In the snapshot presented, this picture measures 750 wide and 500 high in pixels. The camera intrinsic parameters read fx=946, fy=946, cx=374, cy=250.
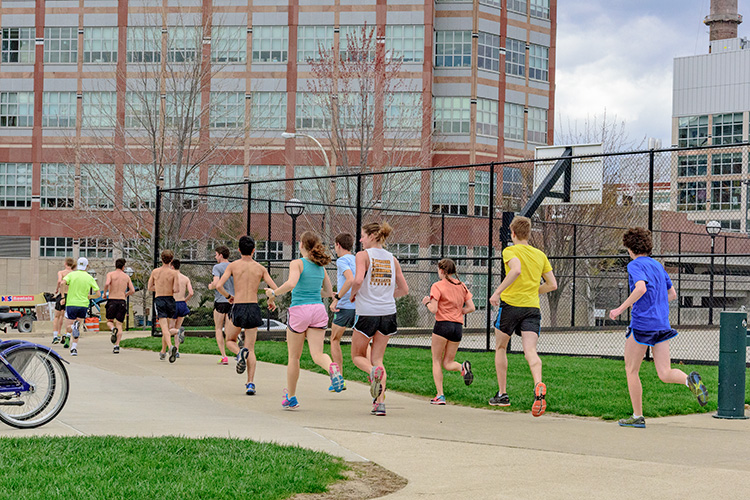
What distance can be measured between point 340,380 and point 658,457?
368 centimetres

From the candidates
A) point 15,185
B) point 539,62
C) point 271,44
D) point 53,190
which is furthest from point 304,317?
point 15,185

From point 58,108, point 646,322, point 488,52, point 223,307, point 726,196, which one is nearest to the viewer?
point 646,322

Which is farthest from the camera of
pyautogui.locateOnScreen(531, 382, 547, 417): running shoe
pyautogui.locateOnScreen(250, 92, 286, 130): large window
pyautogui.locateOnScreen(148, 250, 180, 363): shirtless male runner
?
pyautogui.locateOnScreen(250, 92, 286, 130): large window

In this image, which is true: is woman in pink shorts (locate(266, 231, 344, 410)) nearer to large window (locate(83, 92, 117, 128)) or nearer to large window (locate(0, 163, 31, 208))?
large window (locate(83, 92, 117, 128))

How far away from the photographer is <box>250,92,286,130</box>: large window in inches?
2015

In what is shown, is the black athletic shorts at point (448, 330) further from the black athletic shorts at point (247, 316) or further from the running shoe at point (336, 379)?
the black athletic shorts at point (247, 316)

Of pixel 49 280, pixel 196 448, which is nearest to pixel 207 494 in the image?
pixel 196 448

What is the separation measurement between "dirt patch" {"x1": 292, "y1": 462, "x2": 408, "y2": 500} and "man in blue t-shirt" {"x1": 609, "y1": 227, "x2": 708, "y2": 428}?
3.22m

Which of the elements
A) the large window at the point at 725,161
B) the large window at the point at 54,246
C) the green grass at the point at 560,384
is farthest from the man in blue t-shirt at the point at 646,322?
the large window at the point at 725,161

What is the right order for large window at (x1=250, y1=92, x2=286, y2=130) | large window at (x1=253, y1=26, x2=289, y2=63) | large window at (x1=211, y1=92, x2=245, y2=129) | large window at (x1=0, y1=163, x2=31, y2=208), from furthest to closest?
1. large window at (x1=0, y1=163, x2=31, y2=208)
2. large window at (x1=253, y1=26, x2=289, y2=63)
3. large window at (x1=250, y1=92, x2=286, y2=130)
4. large window at (x1=211, y1=92, x2=245, y2=129)

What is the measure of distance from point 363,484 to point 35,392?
381 cm

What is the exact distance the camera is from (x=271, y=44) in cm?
5269

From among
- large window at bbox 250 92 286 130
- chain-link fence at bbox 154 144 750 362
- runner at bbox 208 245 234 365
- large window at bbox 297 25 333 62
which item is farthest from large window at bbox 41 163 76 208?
runner at bbox 208 245 234 365

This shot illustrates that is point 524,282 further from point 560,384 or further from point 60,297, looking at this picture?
point 60,297
